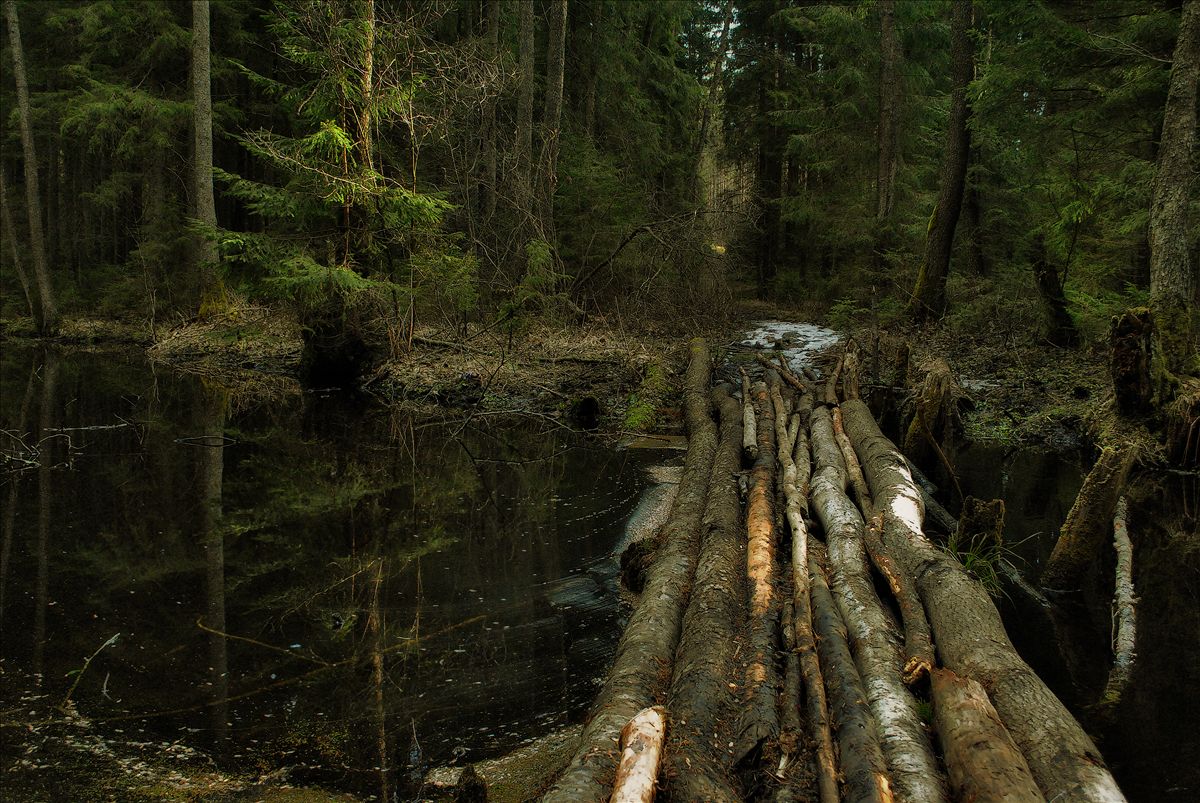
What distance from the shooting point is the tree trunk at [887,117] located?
21312 mm

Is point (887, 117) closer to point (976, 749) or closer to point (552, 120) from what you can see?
point (552, 120)

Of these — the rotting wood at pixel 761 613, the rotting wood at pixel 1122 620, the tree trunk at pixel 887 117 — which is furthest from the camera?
the tree trunk at pixel 887 117

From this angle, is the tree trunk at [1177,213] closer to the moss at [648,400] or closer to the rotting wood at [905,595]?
the rotting wood at [905,595]

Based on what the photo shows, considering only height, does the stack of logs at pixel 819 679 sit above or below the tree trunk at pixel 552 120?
below

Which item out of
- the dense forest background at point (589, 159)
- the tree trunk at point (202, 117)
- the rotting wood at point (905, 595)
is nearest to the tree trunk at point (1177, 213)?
the dense forest background at point (589, 159)

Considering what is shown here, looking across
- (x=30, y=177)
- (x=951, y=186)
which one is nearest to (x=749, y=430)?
(x=951, y=186)

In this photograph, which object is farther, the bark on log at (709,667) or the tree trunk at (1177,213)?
the tree trunk at (1177,213)

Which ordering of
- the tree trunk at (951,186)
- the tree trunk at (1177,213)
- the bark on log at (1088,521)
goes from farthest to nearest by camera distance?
1. the tree trunk at (951,186)
2. the tree trunk at (1177,213)
3. the bark on log at (1088,521)

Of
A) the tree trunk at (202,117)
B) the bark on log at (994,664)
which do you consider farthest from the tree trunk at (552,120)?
the bark on log at (994,664)

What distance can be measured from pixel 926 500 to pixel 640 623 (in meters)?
3.98

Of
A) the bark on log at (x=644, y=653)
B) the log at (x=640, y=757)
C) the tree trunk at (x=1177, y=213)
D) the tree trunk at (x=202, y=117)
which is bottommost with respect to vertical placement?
the bark on log at (x=644, y=653)

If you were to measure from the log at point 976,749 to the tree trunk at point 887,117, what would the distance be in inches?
800

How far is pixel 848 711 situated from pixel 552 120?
17132 mm

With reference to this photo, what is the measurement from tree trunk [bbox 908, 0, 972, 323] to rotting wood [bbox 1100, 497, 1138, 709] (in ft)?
35.9
